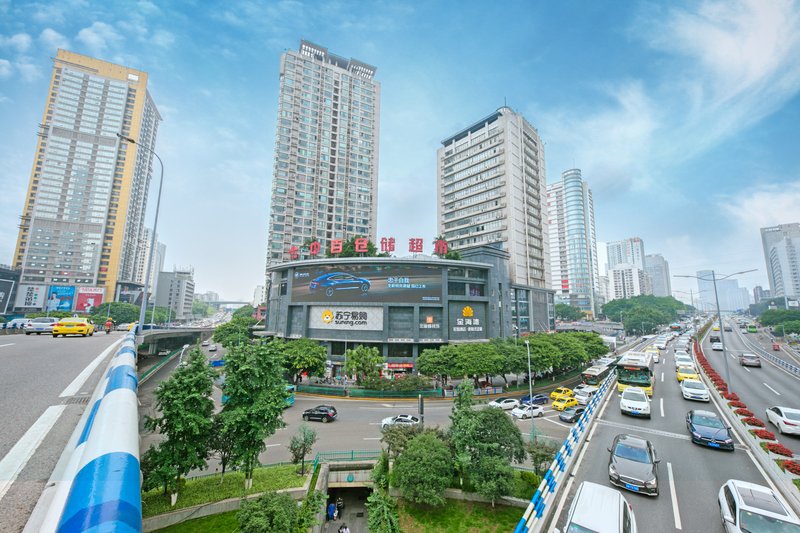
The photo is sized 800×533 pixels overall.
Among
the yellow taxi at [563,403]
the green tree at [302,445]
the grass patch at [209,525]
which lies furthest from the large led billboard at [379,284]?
the grass patch at [209,525]

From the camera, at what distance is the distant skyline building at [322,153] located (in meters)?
84.7

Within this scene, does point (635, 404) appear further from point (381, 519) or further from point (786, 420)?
point (381, 519)

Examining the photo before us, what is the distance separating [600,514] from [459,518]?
9172 millimetres

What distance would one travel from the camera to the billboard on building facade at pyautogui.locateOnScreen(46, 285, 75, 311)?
3853 inches

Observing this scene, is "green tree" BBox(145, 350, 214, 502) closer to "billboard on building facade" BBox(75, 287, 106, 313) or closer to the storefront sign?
the storefront sign

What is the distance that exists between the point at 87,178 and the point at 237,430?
14306cm

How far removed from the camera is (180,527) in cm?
1296

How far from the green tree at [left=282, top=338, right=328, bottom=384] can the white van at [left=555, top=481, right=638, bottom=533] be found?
36.1 metres

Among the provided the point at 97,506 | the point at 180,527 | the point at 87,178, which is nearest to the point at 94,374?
the point at 180,527

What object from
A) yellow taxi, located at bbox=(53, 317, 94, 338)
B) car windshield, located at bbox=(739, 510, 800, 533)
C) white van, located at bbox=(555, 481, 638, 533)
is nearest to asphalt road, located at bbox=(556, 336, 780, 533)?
car windshield, located at bbox=(739, 510, 800, 533)

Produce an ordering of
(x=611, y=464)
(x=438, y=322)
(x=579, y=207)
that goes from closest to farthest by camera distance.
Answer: (x=611, y=464)
(x=438, y=322)
(x=579, y=207)

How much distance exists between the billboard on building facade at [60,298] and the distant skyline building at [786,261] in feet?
973

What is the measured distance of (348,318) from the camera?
51.5 meters

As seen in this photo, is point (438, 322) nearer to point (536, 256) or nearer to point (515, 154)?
point (536, 256)
